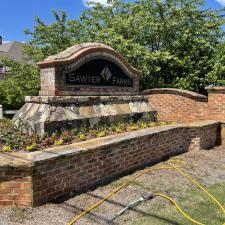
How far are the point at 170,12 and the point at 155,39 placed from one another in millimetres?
1306

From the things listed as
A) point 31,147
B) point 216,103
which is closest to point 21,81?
point 216,103

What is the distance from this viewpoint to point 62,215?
4871mm

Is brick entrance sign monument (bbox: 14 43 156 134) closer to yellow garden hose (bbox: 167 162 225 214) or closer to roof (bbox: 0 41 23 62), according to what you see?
yellow garden hose (bbox: 167 162 225 214)

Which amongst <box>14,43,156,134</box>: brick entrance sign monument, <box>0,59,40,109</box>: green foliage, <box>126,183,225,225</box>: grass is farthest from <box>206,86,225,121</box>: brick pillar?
<box>0,59,40,109</box>: green foliage

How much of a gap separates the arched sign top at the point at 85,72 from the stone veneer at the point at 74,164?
6.01 ft

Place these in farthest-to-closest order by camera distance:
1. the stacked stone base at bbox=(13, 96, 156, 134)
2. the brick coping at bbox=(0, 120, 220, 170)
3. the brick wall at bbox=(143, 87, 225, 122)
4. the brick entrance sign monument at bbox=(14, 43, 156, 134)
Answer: the brick wall at bbox=(143, 87, 225, 122), the brick entrance sign monument at bbox=(14, 43, 156, 134), the stacked stone base at bbox=(13, 96, 156, 134), the brick coping at bbox=(0, 120, 220, 170)

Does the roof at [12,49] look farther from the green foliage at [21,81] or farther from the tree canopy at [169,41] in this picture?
the tree canopy at [169,41]

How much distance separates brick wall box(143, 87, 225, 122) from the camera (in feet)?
36.7

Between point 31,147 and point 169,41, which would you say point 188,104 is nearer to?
point 169,41

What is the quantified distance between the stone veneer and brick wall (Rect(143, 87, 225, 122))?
315 cm

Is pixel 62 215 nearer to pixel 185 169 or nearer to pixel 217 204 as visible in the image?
pixel 217 204

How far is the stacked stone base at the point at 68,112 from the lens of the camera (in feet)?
23.8

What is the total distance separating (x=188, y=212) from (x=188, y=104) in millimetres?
7263

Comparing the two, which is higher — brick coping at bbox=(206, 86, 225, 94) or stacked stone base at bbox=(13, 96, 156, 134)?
brick coping at bbox=(206, 86, 225, 94)
